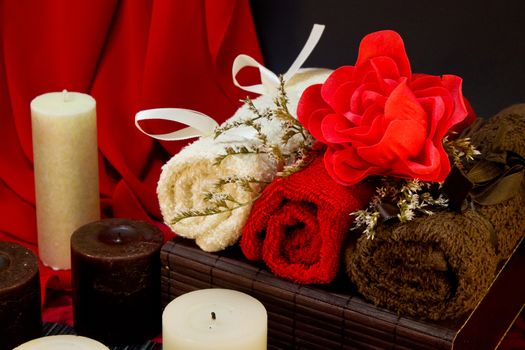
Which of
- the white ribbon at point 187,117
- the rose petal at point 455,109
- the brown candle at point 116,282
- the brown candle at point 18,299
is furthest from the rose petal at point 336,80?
the brown candle at point 18,299

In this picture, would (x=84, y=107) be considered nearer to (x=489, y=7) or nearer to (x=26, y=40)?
(x=26, y=40)

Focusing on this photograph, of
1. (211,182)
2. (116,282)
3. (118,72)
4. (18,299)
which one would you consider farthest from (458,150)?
(118,72)

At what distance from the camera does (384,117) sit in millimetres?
929

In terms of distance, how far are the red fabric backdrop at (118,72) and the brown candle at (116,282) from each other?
0.30 m

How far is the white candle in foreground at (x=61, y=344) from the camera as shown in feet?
2.91

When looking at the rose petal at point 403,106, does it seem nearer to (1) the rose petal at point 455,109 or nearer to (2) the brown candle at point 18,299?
(1) the rose petal at point 455,109

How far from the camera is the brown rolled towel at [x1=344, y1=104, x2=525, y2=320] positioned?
35.6 inches

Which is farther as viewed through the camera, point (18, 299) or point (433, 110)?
point (18, 299)

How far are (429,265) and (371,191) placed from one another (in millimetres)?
Answer: 151

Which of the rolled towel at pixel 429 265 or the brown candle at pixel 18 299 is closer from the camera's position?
the rolled towel at pixel 429 265

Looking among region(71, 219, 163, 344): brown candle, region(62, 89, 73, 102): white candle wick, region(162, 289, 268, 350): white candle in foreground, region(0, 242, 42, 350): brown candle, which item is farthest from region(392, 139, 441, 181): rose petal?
region(62, 89, 73, 102): white candle wick

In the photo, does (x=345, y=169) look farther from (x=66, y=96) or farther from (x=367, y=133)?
(x=66, y=96)

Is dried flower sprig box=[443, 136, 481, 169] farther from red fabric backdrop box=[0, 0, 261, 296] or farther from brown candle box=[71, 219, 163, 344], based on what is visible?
red fabric backdrop box=[0, 0, 261, 296]

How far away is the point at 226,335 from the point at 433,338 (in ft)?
0.75
